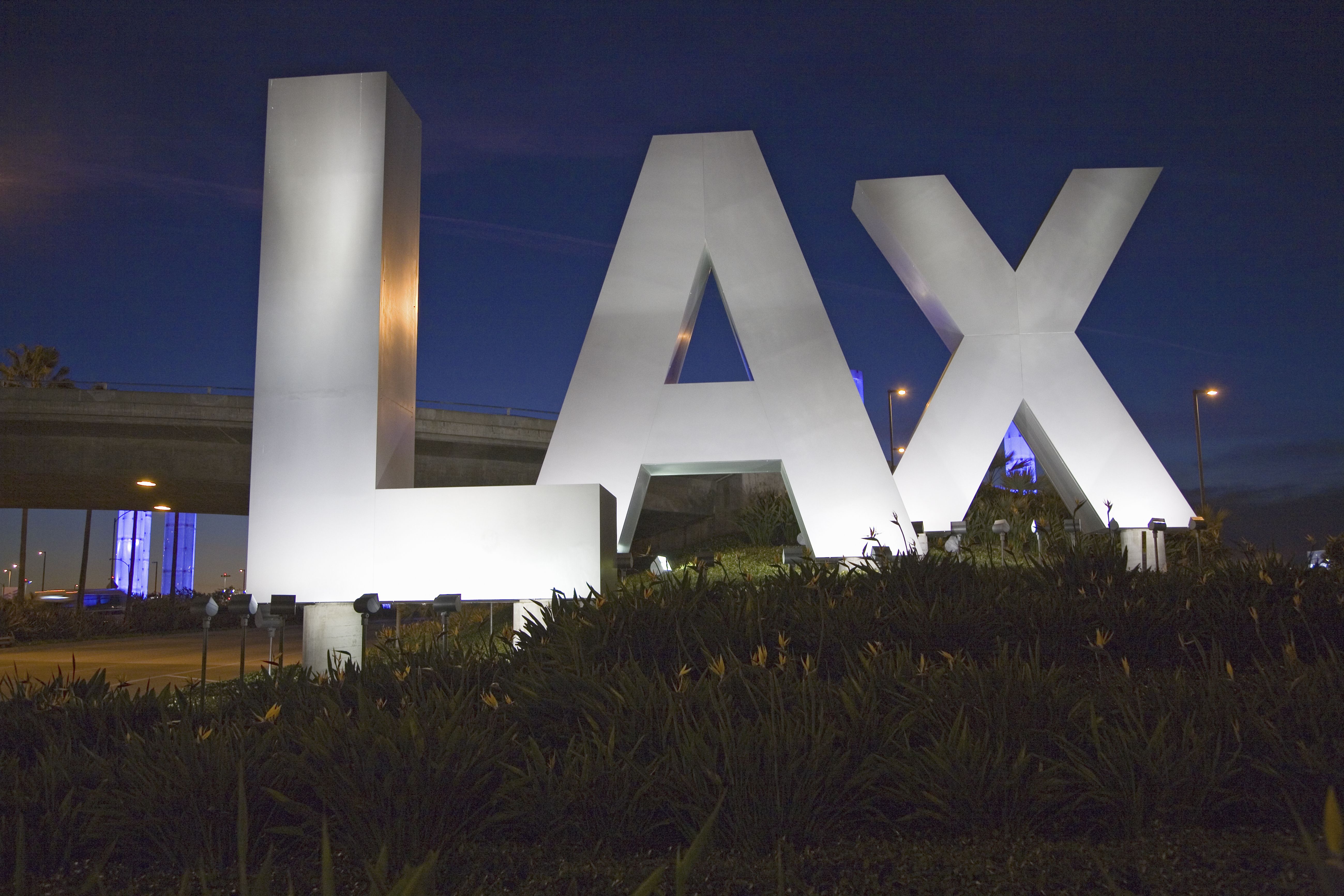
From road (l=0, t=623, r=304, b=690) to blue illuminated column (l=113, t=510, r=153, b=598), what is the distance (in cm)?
1654

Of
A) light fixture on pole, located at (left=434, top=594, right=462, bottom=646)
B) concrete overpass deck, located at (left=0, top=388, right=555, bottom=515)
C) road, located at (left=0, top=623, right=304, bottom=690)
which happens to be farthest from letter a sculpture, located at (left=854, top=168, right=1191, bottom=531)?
concrete overpass deck, located at (left=0, top=388, right=555, bottom=515)

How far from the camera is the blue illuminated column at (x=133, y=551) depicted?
35312 millimetres

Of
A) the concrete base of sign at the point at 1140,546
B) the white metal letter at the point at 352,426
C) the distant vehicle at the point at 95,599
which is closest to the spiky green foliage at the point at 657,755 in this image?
the white metal letter at the point at 352,426

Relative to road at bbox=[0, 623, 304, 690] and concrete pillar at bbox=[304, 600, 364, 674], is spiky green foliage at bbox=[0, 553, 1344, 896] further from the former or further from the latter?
road at bbox=[0, 623, 304, 690]

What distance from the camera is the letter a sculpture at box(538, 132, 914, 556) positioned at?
1168 centimetres

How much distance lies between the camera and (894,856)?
Result: 341 cm

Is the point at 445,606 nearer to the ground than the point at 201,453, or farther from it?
nearer to the ground

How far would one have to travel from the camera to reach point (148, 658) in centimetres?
1453

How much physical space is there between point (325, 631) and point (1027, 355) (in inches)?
380

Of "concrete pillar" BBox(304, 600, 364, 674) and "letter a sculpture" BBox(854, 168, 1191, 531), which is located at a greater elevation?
"letter a sculpture" BBox(854, 168, 1191, 531)

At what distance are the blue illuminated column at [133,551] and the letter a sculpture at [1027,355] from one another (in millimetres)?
31725

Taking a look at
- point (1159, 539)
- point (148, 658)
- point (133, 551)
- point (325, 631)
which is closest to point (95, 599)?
point (133, 551)

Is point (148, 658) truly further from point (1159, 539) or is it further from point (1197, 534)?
point (1197, 534)

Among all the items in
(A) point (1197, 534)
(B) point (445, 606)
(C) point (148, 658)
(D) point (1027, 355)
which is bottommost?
(C) point (148, 658)
